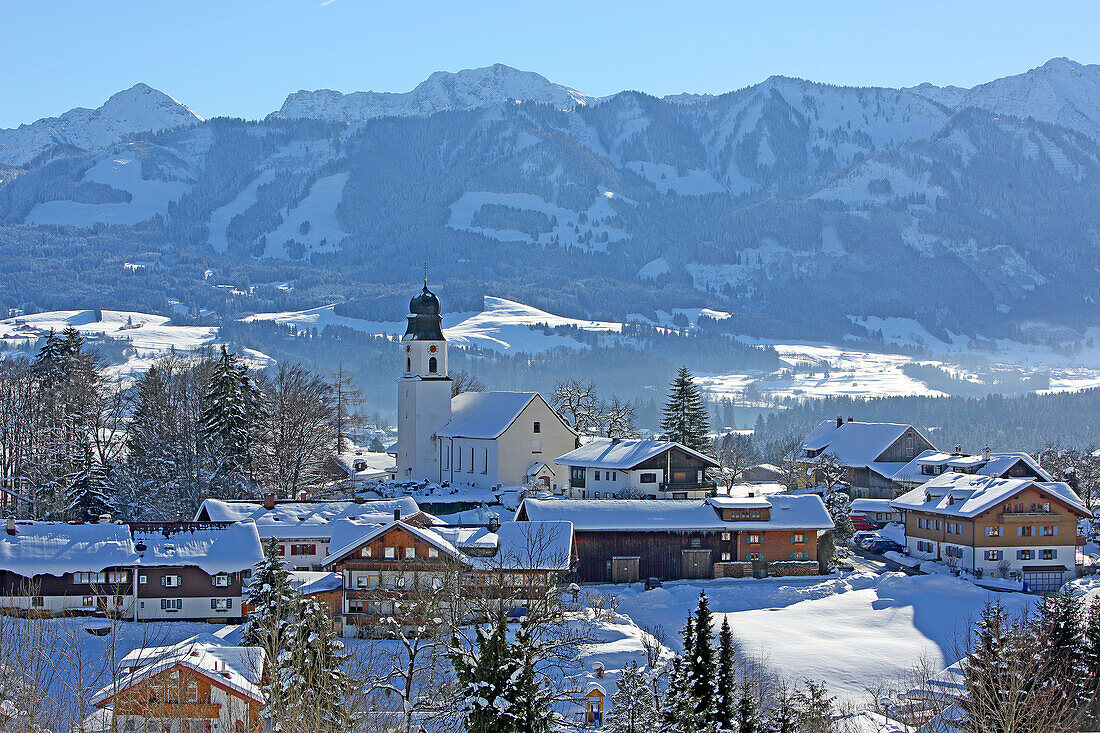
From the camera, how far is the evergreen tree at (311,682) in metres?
21.2

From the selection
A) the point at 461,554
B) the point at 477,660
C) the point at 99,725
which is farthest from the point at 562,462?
the point at 477,660

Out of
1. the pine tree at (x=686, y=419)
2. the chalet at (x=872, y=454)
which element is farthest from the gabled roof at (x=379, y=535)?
the chalet at (x=872, y=454)

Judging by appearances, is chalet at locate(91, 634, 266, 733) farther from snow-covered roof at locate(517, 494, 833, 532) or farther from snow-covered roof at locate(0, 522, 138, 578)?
snow-covered roof at locate(517, 494, 833, 532)

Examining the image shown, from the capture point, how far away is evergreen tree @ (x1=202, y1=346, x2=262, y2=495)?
66.1 metres

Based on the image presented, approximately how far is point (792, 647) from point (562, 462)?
103 ft

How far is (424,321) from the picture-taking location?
86188 mm

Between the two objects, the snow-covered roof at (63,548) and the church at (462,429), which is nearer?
the snow-covered roof at (63,548)

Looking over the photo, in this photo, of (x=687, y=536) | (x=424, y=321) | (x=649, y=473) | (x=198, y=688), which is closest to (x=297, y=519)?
(x=687, y=536)

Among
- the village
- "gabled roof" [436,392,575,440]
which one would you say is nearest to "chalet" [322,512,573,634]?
the village

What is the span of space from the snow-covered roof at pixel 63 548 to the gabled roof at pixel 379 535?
26.4ft

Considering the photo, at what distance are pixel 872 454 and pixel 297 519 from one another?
162 feet

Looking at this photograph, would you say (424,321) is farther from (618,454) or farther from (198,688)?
(198,688)

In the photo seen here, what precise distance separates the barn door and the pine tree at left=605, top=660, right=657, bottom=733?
92.2ft

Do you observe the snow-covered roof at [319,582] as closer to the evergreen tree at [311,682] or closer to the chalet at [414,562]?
the chalet at [414,562]
